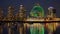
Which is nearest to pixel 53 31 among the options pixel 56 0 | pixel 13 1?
pixel 56 0

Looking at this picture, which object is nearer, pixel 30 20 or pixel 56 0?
pixel 30 20

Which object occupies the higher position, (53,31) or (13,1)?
(13,1)

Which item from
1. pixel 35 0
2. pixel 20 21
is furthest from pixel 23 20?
pixel 35 0

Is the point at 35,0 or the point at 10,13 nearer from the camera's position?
the point at 10,13

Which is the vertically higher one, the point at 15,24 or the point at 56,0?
the point at 56,0

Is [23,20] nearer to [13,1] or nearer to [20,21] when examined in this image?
[20,21]

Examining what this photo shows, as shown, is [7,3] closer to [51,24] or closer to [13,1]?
[13,1]

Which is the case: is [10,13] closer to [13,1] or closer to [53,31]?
[53,31]
